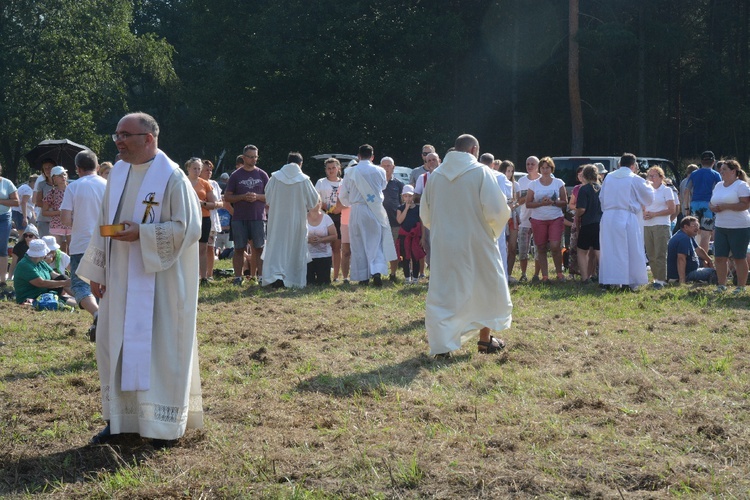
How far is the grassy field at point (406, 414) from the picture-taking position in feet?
16.2

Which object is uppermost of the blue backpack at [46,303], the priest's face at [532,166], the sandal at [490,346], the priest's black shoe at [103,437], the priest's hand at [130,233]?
the priest's face at [532,166]

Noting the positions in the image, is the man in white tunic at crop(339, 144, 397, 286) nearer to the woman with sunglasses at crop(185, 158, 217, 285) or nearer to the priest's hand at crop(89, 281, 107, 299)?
the woman with sunglasses at crop(185, 158, 217, 285)

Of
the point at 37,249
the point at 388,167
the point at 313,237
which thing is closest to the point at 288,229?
the point at 313,237

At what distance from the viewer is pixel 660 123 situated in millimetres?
36812

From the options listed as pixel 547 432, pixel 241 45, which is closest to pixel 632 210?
pixel 547 432

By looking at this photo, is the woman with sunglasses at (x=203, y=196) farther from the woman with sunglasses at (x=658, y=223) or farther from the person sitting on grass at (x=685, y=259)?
the person sitting on grass at (x=685, y=259)

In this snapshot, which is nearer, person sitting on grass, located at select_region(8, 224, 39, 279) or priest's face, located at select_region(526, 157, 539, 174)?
person sitting on grass, located at select_region(8, 224, 39, 279)

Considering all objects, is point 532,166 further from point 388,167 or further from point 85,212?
point 85,212

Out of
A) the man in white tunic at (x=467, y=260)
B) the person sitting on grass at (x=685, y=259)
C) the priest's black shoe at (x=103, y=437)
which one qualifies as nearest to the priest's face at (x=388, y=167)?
the person sitting on grass at (x=685, y=259)

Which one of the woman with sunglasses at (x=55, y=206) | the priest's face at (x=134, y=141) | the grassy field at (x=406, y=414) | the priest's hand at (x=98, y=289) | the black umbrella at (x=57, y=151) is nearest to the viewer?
the grassy field at (x=406, y=414)

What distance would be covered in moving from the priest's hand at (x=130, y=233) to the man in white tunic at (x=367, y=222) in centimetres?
837

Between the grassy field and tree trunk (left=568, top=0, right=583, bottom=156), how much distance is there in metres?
22.7

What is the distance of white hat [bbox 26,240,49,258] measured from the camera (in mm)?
11789

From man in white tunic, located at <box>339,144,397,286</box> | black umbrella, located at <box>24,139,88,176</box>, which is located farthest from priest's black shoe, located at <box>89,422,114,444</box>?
black umbrella, located at <box>24,139,88,176</box>
